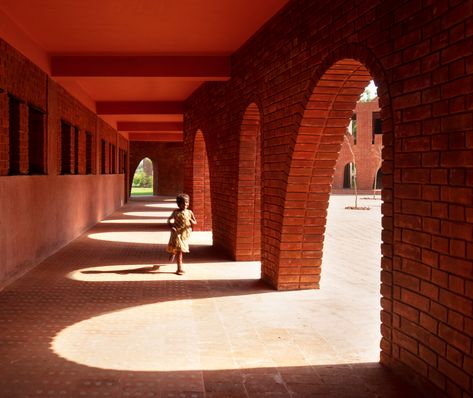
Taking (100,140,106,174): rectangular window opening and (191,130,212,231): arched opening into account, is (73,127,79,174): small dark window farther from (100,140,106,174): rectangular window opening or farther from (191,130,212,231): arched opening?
(100,140,106,174): rectangular window opening

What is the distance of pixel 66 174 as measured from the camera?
1072 centimetres

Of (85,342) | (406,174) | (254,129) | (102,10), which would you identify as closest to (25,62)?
(102,10)

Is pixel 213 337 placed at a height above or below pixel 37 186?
below

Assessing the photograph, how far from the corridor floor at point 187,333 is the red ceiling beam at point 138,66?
291 cm

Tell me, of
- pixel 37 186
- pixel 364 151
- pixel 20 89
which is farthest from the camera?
pixel 364 151

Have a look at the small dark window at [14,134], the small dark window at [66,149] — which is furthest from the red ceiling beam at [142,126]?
the small dark window at [14,134]

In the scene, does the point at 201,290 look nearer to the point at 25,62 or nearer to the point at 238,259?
the point at 238,259

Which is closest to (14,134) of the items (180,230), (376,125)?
(180,230)

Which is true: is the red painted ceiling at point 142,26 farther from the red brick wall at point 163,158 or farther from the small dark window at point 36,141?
the red brick wall at point 163,158

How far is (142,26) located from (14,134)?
90.2 inches

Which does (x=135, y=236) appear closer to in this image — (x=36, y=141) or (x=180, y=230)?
(x=36, y=141)

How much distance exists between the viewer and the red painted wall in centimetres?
683

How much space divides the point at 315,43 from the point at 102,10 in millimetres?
2584

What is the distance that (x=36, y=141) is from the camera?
8.70m
